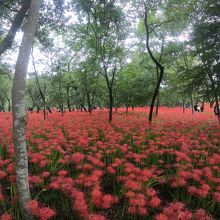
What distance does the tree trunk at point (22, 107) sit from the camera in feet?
16.9

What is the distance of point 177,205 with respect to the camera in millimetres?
5262

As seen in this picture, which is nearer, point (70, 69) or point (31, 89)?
point (70, 69)

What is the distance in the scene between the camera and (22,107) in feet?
17.0

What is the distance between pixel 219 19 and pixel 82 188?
1206 centimetres

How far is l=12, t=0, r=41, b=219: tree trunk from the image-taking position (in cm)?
514

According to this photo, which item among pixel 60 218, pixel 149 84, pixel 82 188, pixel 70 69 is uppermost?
pixel 70 69

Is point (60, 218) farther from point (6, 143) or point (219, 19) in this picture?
point (219, 19)

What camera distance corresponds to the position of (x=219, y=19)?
48.0 ft

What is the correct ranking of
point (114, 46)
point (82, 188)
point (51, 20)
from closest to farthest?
1. point (82, 188)
2. point (51, 20)
3. point (114, 46)

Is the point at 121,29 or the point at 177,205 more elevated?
the point at 121,29

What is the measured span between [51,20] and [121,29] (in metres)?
5.81

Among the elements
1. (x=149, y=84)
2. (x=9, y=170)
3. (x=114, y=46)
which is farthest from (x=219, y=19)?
(x=149, y=84)

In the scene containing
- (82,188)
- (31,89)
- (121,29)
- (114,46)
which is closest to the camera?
(82,188)

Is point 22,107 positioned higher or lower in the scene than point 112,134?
higher
